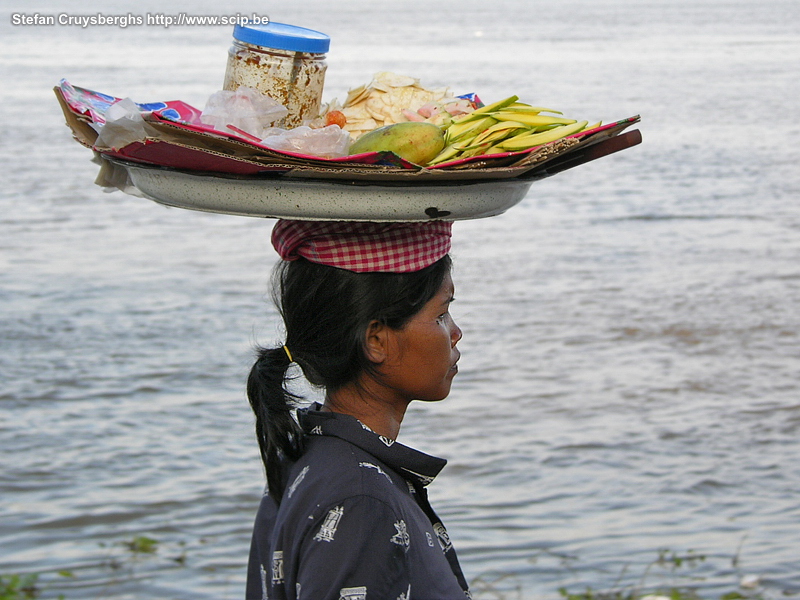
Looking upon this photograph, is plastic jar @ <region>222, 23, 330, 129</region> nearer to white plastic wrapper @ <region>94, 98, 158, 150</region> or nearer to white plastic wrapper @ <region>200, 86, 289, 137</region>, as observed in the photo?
white plastic wrapper @ <region>200, 86, 289, 137</region>

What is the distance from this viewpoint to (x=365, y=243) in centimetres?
154

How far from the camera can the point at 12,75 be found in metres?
20.4

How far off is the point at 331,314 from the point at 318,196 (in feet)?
0.87

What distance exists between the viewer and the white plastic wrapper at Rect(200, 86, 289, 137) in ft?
4.79

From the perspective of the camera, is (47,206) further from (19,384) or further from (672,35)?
(672,35)

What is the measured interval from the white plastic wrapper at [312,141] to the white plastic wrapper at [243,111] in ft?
0.10

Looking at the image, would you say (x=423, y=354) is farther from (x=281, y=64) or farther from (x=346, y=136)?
(x=281, y=64)

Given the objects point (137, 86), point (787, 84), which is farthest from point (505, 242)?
point (787, 84)

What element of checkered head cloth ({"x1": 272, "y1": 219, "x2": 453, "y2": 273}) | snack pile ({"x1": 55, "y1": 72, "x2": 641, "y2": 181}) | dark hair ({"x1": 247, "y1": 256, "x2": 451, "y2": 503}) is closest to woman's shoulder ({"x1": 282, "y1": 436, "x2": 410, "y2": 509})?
dark hair ({"x1": 247, "y1": 256, "x2": 451, "y2": 503})

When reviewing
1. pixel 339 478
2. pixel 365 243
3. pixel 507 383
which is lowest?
pixel 507 383

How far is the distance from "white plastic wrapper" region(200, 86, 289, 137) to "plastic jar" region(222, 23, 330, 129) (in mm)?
26

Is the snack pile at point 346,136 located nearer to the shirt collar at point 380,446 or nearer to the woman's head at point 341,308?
the woman's head at point 341,308

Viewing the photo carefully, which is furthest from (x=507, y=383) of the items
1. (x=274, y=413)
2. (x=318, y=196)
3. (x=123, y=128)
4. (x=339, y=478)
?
(x=123, y=128)

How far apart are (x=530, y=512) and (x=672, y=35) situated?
30837 millimetres
